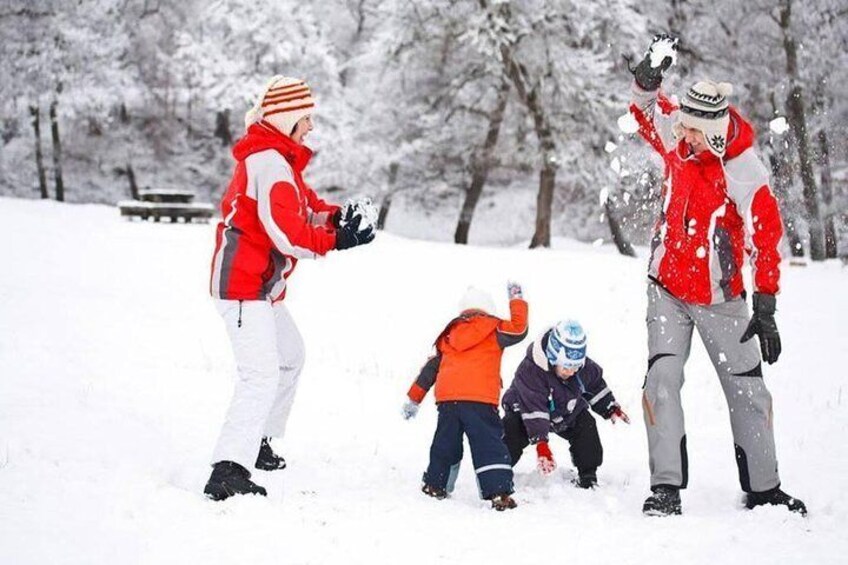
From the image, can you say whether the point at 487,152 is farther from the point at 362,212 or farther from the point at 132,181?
the point at 362,212

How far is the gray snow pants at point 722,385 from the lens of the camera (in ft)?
15.6

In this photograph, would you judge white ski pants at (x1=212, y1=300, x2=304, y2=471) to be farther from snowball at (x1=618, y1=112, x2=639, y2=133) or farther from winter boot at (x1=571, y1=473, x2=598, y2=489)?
snowball at (x1=618, y1=112, x2=639, y2=133)

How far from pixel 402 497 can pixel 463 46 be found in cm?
2050

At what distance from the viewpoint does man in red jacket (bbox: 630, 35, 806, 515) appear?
182 inches

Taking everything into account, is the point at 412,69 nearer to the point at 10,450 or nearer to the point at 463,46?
the point at 463,46

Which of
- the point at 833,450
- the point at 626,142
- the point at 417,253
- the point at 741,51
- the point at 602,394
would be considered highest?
the point at 741,51

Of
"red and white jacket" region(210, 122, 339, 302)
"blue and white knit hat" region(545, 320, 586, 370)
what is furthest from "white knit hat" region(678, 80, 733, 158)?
"red and white jacket" region(210, 122, 339, 302)

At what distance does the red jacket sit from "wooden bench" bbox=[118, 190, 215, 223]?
20850 mm

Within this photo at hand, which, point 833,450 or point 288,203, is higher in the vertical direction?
point 288,203

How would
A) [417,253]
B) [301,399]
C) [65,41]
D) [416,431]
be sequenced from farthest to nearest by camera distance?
[65,41]
[417,253]
[301,399]
[416,431]

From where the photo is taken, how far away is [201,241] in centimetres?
1931

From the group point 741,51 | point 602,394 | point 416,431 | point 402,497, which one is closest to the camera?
point 402,497

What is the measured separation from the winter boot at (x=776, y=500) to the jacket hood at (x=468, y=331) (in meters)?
1.81

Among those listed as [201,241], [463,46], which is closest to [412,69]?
[463,46]
